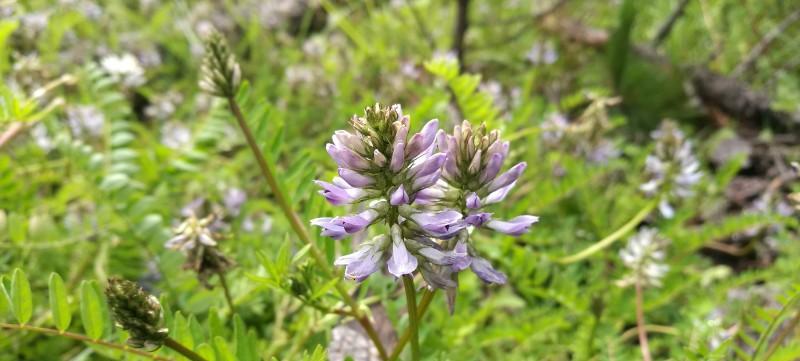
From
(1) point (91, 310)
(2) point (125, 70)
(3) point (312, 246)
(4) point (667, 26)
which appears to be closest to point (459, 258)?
(3) point (312, 246)

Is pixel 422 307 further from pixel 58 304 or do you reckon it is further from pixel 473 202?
pixel 58 304

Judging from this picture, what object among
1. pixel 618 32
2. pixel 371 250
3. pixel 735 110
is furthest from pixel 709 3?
pixel 371 250

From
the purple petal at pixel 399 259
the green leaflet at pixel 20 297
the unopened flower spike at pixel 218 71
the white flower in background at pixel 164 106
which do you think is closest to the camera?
the purple petal at pixel 399 259

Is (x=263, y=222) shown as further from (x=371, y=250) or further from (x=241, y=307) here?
(x=371, y=250)

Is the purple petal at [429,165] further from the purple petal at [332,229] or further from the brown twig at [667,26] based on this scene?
the brown twig at [667,26]

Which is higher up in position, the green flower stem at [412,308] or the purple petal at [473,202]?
the purple petal at [473,202]

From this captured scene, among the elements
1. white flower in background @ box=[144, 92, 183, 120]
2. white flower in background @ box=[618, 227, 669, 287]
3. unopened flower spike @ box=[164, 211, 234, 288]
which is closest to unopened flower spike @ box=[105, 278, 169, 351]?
unopened flower spike @ box=[164, 211, 234, 288]

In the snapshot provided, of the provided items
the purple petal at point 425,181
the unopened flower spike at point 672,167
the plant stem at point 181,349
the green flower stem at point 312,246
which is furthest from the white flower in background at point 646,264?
the plant stem at point 181,349
